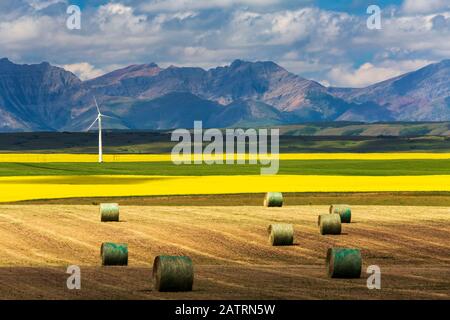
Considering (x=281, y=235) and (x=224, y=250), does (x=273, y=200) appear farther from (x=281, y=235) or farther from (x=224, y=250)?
(x=224, y=250)

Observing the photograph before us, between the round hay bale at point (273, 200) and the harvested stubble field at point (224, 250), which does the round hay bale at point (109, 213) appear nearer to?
the harvested stubble field at point (224, 250)

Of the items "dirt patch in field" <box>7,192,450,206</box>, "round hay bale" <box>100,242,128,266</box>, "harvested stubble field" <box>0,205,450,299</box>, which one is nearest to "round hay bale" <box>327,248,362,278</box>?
"harvested stubble field" <box>0,205,450,299</box>

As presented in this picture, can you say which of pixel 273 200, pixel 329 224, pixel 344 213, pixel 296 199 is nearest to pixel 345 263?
pixel 329 224

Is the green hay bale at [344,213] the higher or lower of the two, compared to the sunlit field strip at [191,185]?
lower

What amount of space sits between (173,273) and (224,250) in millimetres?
17262

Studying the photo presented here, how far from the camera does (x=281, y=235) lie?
168ft

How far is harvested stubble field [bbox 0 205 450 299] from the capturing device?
115ft

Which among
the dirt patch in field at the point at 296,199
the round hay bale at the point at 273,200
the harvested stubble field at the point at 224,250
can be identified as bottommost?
the harvested stubble field at the point at 224,250

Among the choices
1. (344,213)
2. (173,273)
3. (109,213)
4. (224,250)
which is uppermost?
(109,213)

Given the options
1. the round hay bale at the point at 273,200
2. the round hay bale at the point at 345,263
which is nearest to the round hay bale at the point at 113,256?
the round hay bale at the point at 345,263

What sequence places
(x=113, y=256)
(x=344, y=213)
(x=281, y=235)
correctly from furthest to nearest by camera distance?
1. (x=344, y=213)
2. (x=281, y=235)
3. (x=113, y=256)

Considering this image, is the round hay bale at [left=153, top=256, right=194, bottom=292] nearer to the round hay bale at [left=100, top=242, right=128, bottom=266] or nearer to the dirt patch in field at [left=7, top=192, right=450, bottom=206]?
the round hay bale at [left=100, top=242, right=128, bottom=266]

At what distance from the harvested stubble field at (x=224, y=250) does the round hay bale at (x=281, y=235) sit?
0.56 meters

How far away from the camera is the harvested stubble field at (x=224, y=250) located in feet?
115
